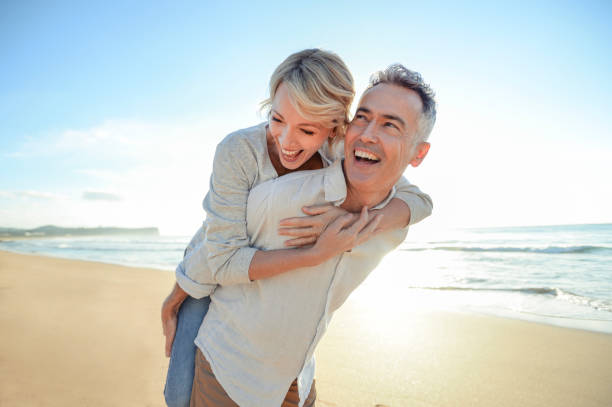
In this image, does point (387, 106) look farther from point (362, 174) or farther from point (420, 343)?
point (420, 343)

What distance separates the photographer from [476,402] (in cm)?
345

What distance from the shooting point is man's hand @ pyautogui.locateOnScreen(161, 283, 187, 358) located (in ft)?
6.36

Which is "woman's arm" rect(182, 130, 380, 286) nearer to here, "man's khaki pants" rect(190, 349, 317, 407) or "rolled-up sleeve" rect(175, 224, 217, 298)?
"rolled-up sleeve" rect(175, 224, 217, 298)

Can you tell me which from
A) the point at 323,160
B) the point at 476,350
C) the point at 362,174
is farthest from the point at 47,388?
the point at 476,350

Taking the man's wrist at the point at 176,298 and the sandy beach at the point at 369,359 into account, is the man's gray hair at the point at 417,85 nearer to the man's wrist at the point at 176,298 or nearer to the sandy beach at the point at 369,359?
the man's wrist at the point at 176,298

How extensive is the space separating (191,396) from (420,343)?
3806 millimetres

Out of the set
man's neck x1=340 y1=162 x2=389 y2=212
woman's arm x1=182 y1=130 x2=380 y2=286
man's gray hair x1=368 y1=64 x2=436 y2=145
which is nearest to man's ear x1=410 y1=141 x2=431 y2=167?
man's gray hair x1=368 y1=64 x2=436 y2=145

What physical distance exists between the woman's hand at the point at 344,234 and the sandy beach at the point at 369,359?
2418 mm

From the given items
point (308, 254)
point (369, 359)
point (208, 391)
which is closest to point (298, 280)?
point (308, 254)

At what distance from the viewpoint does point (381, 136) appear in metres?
1.78

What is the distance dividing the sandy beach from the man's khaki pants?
2.00m

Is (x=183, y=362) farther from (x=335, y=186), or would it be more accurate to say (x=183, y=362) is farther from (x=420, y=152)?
(x=420, y=152)

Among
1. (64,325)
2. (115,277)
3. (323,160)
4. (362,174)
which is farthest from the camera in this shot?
(115,277)

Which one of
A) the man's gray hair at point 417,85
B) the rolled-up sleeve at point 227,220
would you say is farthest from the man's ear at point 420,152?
the rolled-up sleeve at point 227,220
